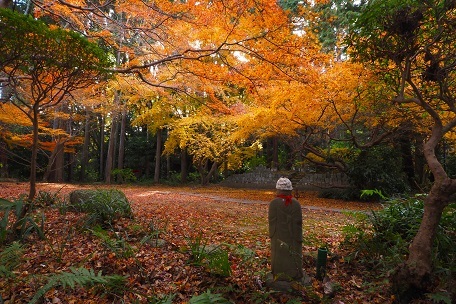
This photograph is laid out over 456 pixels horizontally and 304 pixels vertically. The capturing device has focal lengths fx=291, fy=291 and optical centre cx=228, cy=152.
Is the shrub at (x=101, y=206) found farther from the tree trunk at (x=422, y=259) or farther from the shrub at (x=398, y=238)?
the tree trunk at (x=422, y=259)

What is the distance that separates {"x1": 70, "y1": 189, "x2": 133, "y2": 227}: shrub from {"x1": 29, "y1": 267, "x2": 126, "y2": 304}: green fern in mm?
2216

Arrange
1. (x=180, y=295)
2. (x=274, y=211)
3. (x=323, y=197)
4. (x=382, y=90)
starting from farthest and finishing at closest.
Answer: (x=323, y=197) < (x=382, y=90) < (x=274, y=211) < (x=180, y=295)

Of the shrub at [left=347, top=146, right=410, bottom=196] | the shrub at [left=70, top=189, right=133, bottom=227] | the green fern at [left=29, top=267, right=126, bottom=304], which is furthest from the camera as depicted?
the shrub at [left=347, top=146, right=410, bottom=196]

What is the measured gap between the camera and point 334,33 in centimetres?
1834

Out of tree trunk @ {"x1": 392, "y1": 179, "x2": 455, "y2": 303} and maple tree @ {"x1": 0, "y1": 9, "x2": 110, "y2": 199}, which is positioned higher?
maple tree @ {"x1": 0, "y1": 9, "x2": 110, "y2": 199}

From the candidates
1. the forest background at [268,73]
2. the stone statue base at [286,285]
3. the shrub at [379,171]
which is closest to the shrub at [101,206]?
the forest background at [268,73]

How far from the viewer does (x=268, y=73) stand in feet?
25.0

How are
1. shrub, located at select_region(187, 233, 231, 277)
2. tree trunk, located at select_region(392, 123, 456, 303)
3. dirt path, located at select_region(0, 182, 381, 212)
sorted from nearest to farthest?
tree trunk, located at select_region(392, 123, 456, 303)
shrub, located at select_region(187, 233, 231, 277)
dirt path, located at select_region(0, 182, 381, 212)

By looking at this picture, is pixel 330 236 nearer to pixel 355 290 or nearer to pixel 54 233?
pixel 355 290

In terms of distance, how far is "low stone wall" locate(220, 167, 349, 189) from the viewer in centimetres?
1600

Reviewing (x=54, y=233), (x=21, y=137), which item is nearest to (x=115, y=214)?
(x=54, y=233)

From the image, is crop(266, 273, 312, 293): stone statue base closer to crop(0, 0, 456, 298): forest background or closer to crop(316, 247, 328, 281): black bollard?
crop(316, 247, 328, 281): black bollard

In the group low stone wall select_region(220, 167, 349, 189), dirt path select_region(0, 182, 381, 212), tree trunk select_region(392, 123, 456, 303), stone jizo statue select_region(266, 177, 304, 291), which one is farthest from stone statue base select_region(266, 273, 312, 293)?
low stone wall select_region(220, 167, 349, 189)

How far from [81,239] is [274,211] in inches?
134
